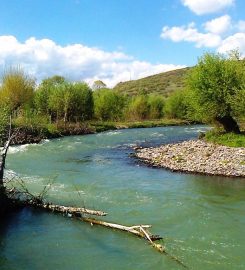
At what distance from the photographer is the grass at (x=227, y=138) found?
39.2 m

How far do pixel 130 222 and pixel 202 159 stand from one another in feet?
52.3

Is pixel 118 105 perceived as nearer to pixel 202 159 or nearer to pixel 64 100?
pixel 64 100

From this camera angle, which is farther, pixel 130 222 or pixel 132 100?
pixel 132 100

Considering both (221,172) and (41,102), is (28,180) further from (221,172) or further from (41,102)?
(41,102)

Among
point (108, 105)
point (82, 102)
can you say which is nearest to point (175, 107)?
point (108, 105)

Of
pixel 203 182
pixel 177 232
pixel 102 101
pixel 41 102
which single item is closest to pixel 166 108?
pixel 102 101

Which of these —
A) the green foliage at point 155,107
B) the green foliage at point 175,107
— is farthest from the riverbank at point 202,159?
the green foliage at point 155,107

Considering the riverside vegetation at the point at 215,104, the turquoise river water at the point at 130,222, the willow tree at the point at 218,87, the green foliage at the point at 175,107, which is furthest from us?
the green foliage at the point at 175,107

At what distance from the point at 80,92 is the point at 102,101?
1319 cm

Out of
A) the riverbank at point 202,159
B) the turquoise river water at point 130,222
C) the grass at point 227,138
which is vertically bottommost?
the turquoise river water at point 130,222

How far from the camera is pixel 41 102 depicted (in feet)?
260

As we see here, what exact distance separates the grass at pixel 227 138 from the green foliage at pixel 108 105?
51585 millimetres

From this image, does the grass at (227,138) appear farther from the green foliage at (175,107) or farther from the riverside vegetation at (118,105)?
the green foliage at (175,107)

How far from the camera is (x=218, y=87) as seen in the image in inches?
1747
